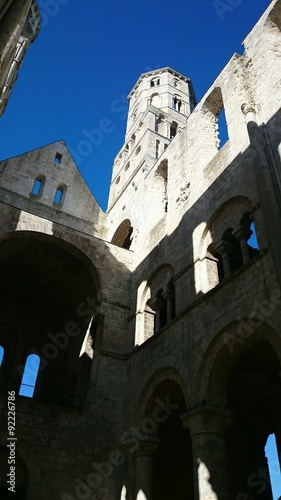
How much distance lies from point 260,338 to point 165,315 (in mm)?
4441

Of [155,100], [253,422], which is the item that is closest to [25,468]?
[253,422]

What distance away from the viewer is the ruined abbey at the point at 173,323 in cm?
803

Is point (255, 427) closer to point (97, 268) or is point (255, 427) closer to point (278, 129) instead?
point (97, 268)

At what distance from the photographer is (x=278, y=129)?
362 inches

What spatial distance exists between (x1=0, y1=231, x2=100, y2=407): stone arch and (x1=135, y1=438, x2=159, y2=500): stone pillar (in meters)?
4.07

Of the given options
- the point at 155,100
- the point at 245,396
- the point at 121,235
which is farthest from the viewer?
the point at 155,100

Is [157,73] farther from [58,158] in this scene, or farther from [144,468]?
[144,468]

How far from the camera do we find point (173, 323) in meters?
9.83

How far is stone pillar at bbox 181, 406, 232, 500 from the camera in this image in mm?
7047

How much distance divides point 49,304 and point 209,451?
1123cm

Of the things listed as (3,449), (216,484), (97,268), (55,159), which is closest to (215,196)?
(97,268)

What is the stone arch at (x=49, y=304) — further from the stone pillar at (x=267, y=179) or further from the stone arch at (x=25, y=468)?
the stone pillar at (x=267, y=179)

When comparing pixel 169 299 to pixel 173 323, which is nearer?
pixel 173 323

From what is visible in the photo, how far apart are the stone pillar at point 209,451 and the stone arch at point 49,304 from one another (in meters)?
5.36
